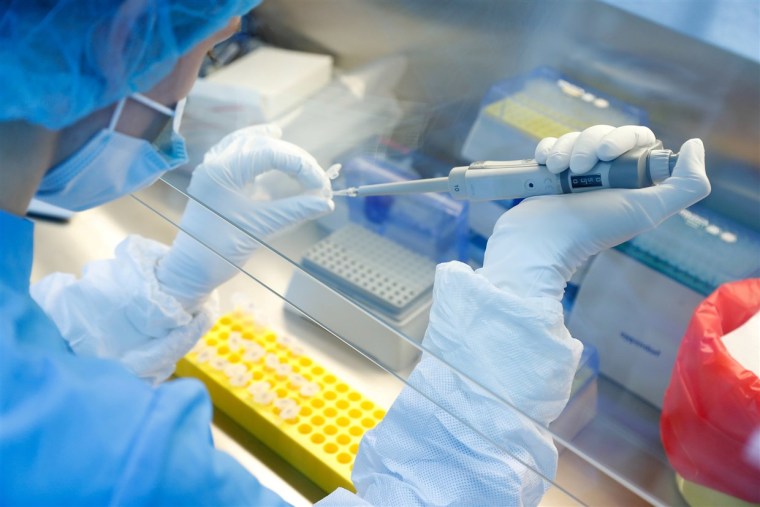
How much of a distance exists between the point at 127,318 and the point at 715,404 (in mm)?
884

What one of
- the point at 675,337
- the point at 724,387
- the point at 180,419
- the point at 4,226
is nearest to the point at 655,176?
the point at 724,387

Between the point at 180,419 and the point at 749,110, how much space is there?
108 centimetres

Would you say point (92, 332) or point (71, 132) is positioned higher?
point (71, 132)

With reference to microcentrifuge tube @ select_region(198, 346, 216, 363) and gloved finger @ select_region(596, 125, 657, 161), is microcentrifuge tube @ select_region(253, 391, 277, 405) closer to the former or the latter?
microcentrifuge tube @ select_region(198, 346, 216, 363)

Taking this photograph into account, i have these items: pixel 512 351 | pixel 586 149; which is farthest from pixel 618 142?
pixel 512 351

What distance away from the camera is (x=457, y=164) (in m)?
1.44

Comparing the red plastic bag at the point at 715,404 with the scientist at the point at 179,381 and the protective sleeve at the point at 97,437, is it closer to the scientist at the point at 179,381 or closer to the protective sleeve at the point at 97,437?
the scientist at the point at 179,381

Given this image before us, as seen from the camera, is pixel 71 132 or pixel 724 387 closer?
pixel 71 132

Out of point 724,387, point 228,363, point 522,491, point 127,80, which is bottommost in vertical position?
point 228,363

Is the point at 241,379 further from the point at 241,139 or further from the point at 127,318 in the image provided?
the point at 241,139

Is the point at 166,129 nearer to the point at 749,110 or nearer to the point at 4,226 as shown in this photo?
the point at 4,226

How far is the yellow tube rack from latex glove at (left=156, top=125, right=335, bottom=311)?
5.4 inches

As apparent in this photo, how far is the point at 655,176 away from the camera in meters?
0.86

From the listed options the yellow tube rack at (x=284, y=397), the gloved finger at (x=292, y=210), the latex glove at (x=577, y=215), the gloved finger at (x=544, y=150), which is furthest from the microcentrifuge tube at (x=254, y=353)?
the gloved finger at (x=544, y=150)
